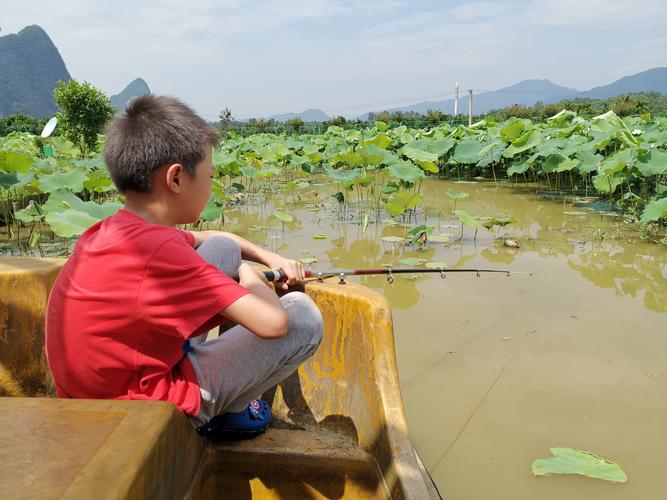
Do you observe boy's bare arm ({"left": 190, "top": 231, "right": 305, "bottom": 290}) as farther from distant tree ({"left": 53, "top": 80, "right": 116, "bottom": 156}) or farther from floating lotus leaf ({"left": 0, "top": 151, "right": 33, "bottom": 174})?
distant tree ({"left": 53, "top": 80, "right": 116, "bottom": 156})

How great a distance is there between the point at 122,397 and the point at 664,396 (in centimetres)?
182

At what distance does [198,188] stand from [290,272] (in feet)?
1.38

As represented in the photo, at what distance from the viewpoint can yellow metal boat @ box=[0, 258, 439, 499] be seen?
0.81 metres

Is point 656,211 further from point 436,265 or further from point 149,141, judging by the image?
point 149,141

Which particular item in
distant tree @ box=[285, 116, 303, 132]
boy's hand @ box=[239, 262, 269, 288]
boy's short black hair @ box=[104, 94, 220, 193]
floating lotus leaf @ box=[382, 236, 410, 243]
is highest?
distant tree @ box=[285, 116, 303, 132]

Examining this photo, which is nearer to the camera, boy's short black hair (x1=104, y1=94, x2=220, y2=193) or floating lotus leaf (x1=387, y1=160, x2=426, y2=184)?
boy's short black hair (x1=104, y1=94, x2=220, y2=193)

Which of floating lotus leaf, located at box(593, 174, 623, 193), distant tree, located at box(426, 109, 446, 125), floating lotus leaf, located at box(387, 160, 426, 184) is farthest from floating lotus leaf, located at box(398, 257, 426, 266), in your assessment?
distant tree, located at box(426, 109, 446, 125)

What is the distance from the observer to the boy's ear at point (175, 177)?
1167 mm

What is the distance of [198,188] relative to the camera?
123cm

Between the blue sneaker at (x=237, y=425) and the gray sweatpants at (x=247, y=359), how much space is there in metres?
0.03

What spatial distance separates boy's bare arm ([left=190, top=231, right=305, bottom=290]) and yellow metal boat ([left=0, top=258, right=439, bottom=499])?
9 centimetres

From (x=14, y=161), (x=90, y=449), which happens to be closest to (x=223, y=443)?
(x=90, y=449)

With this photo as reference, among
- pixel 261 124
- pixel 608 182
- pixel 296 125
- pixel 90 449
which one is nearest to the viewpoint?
pixel 90 449

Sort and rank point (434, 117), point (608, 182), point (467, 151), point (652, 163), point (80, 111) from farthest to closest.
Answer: point (434, 117), point (80, 111), point (467, 151), point (608, 182), point (652, 163)
